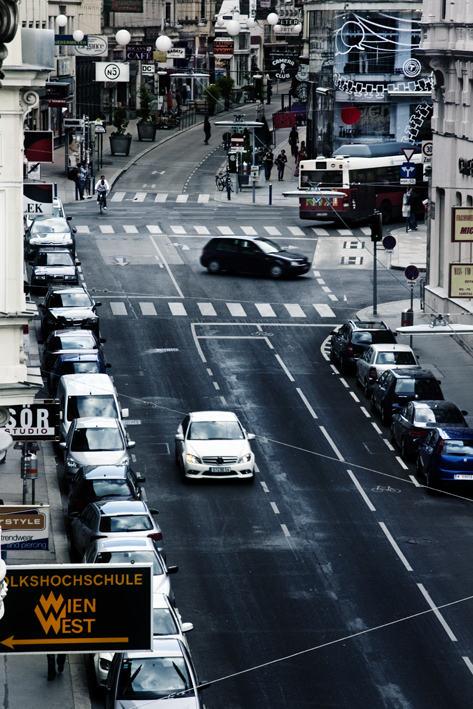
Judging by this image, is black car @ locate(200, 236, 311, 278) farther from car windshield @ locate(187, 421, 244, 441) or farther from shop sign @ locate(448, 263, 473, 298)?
car windshield @ locate(187, 421, 244, 441)

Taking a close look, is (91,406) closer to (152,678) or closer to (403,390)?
(403,390)

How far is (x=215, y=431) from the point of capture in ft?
101

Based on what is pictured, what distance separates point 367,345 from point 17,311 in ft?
72.1

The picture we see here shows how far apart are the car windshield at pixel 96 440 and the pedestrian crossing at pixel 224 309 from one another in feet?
54.6

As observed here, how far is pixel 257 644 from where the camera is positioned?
830 inches

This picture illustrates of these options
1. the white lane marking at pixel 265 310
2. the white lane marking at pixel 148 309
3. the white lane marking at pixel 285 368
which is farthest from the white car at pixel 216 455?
the white lane marking at pixel 148 309

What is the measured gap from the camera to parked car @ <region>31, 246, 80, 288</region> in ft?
159

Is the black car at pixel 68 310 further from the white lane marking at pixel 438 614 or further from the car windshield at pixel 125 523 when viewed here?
the white lane marking at pixel 438 614

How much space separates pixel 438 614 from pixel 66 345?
732 inches

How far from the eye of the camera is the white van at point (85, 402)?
3241 centimetres

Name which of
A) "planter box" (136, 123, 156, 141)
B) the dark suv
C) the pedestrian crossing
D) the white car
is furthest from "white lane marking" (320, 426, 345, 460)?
"planter box" (136, 123, 156, 141)

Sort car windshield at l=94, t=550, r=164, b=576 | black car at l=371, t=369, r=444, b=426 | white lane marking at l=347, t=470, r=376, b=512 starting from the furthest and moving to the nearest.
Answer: black car at l=371, t=369, r=444, b=426 → white lane marking at l=347, t=470, r=376, b=512 → car windshield at l=94, t=550, r=164, b=576

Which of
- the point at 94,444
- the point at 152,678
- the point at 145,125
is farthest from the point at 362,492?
the point at 145,125

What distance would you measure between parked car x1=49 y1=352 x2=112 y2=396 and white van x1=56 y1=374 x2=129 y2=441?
70.7 inches
